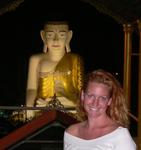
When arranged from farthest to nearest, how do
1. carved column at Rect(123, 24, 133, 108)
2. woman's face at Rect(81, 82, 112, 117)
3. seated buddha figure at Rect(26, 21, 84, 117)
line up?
seated buddha figure at Rect(26, 21, 84, 117), carved column at Rect(123, 24, 133, 108), woman's face at Rect(81, 82, 112, 117)

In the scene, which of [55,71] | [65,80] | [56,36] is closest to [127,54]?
[65,80]

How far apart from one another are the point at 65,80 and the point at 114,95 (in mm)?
5883

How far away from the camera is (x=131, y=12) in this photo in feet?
16.2

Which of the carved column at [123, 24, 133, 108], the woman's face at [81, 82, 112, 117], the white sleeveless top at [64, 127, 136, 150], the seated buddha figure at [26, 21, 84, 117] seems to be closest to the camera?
the white sleeveless top at [64, 127, 136, 150]

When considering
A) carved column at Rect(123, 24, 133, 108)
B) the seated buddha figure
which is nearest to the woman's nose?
carved column at Rect(123, 24, 133, 108)

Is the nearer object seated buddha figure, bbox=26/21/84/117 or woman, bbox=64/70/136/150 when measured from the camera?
woman, bbox=64/70/136/150

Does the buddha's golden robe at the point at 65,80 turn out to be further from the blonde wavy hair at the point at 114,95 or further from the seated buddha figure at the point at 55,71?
the blonde wavy hair at the point at 114,95

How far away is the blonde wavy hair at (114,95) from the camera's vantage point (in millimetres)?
1573

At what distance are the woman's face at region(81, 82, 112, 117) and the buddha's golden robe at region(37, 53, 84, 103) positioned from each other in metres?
5.71

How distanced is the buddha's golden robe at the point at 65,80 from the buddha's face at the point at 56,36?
0.69 feet

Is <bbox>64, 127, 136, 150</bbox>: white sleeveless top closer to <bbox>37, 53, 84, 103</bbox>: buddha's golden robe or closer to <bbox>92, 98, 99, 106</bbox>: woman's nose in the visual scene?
<bbox>92, 98, 99, 106</bbox>: woman's nose

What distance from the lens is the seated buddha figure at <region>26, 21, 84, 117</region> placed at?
735 centimetres

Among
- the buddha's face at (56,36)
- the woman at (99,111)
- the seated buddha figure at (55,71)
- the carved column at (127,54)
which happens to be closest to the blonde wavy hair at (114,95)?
the woman at (99,111)

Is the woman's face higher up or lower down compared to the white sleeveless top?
higher up
